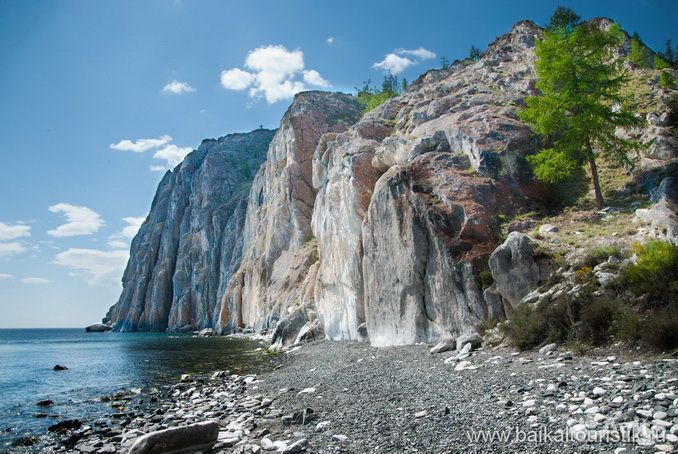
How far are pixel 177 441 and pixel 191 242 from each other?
400 ft

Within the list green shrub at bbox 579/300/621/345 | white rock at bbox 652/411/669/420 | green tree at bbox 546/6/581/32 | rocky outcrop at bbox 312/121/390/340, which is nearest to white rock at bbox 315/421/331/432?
white rock at bbox 652/411/669/420

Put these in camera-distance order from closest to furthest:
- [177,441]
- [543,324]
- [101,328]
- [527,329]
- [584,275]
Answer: [177,441] < [543,324] < [527,329] < [584,275] < [101,328]

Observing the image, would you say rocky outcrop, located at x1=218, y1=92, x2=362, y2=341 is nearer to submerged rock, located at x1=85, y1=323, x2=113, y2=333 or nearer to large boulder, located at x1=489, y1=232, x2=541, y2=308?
large boulder, located at x1=489, y1=232, x2=541, y2=308

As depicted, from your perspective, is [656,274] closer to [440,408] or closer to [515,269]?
[515,269]

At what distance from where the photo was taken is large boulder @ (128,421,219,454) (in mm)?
10078

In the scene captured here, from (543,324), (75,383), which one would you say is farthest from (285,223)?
(543,324)

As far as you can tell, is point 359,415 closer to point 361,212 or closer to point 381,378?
point 381,378

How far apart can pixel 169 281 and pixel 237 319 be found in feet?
171

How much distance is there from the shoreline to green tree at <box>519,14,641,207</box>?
42.9 feet

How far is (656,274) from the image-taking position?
1138 cm

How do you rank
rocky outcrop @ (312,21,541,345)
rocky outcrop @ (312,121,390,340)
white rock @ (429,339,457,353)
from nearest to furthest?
white rock @ (429,339,457,353), rocky outcrop @ (312,21,541,345), rocky outcrop @ (312,121,390,340)

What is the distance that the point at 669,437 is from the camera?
571cm

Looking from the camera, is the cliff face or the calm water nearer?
the calm water

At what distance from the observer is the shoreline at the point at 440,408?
682 cm
